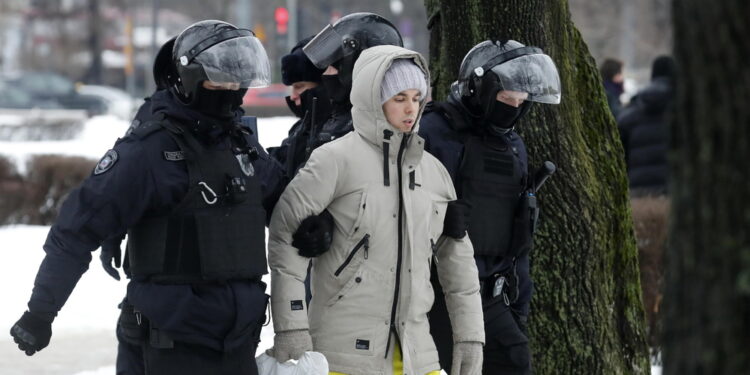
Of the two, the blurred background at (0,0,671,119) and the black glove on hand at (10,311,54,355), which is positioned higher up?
the blurred background at (0,0,671,119)

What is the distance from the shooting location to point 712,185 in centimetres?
230

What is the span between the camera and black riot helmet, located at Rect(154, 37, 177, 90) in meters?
4.27

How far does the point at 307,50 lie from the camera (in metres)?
5.19

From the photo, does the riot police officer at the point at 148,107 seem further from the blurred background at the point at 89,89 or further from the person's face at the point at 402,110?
the blurred background at the point at 89,89

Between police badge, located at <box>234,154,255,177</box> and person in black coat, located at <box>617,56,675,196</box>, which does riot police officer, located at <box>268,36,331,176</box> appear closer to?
police badge, located at <box>234,154,255,177</box>

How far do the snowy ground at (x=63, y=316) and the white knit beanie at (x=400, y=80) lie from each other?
12.7ft

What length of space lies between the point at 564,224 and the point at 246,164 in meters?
1.90

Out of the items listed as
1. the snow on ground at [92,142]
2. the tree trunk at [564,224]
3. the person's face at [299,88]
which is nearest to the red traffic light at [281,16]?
the snow on ground at [92,142]

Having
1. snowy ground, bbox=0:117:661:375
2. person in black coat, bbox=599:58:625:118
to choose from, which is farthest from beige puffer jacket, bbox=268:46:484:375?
person in black coat, bbox=599:58:625:118

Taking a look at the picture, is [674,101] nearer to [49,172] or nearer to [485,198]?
[485,198]

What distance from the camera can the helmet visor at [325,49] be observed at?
5164 millimetres

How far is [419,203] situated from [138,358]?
99 centimetres

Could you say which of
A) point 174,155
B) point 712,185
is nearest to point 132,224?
point 174,155

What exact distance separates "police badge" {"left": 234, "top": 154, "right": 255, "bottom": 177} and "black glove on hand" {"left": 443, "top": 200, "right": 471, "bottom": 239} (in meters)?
0.67
